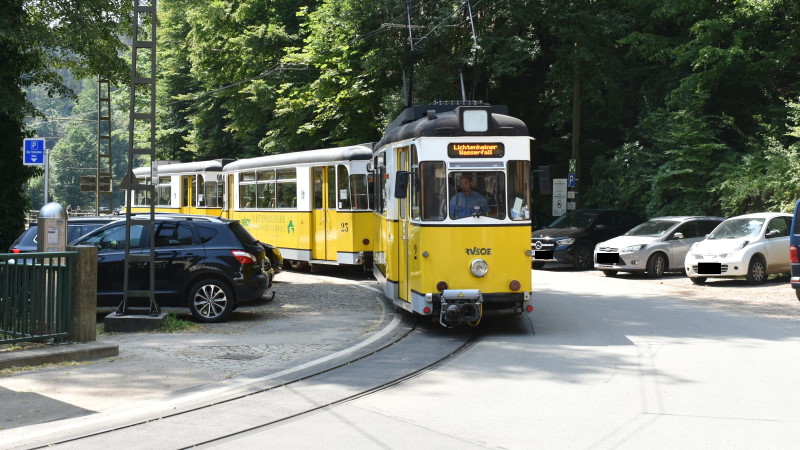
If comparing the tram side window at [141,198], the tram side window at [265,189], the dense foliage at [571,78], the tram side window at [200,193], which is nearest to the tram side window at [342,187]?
the tram side window at [265,189]

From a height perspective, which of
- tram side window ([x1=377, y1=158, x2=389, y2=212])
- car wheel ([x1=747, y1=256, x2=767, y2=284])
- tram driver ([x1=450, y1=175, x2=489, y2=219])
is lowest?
car wheel ([x1=747, y1=256, x2=767, y2=284])

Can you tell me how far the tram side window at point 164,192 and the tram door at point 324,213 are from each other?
39.4ft

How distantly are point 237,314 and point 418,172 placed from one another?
4.47 meters

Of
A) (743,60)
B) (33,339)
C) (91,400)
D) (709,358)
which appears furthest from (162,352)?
(743,60)

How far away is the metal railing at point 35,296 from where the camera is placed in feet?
33.6

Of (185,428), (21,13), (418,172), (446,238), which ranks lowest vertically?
(185,428)

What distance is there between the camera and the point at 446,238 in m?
12.6

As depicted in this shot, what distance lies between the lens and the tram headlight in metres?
12.6

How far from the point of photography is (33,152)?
20438 mm

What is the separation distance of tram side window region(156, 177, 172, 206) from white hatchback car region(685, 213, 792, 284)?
19.8 meters

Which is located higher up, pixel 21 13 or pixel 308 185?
pixel 21 13

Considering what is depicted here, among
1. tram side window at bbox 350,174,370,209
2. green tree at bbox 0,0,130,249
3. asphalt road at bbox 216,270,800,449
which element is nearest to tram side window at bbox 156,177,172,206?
tram side window at bbox 350,174,370,209

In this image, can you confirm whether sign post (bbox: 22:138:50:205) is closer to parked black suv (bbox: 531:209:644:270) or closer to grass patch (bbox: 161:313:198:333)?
grass patch (bbox: 161:313:198:333)

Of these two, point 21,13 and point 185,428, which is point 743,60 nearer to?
point 21,13
